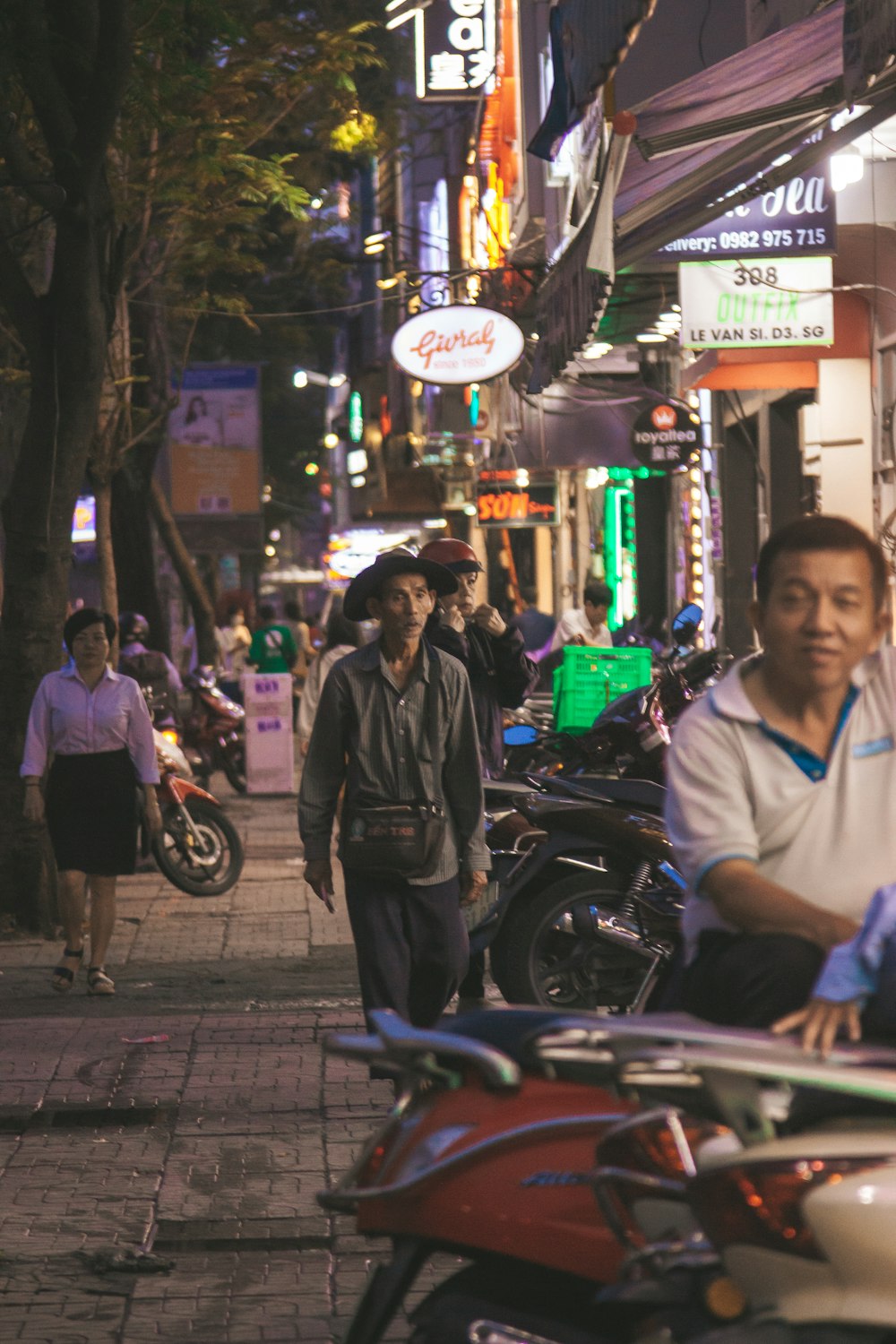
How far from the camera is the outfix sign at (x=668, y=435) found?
1947 cm

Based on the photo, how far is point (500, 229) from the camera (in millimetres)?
21953

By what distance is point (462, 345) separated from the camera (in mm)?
17344

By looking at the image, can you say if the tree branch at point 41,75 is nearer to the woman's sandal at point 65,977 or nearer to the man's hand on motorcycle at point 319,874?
the woman's sandal at point 65,977

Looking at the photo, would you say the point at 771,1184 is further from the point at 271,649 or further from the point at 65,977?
the point at 271,649

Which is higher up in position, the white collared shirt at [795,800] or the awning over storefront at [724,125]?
the awning over storefront at [724,125]

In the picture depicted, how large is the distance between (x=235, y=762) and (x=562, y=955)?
12.4 metres

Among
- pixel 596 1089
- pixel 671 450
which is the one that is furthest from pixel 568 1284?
pixel 671 450

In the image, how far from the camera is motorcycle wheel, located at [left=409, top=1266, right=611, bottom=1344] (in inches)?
118

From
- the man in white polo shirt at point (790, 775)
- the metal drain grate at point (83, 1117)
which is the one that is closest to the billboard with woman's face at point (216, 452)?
the metal drain grate at point (83, 1117)

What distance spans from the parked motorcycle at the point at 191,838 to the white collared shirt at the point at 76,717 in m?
2.94

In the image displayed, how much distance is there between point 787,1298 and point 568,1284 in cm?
48

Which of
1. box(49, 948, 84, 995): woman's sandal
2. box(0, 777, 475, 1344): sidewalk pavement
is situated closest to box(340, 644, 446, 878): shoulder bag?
box(0, 777, 475, 1344): sidewalk pavement

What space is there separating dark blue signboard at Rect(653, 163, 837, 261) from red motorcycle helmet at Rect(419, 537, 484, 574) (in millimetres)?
3549

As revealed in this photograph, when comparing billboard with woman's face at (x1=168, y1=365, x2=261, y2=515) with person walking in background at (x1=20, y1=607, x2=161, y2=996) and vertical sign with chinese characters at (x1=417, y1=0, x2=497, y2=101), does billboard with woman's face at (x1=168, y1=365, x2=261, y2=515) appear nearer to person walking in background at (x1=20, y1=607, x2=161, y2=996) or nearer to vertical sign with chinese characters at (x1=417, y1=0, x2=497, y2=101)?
vertical sign with chinese characters at (x1=417, y1=0, x2=497, y2=101)
